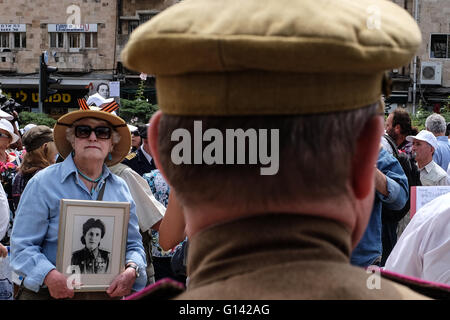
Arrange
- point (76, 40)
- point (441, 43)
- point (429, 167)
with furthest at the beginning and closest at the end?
1. point (76, 40)
2. point (441, 43)
3. point (429, 167)

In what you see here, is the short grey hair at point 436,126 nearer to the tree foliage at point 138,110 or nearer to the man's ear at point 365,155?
the man's ear at point 365,155

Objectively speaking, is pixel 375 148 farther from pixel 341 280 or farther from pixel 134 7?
pixel 134 7

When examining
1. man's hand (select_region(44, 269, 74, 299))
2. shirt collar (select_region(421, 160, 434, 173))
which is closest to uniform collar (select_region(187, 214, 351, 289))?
man's hand (select_region(44, 269, 74, 299))

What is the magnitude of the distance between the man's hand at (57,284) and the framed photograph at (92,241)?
5cm

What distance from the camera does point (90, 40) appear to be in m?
32.3

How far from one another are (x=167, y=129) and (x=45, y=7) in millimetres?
32901

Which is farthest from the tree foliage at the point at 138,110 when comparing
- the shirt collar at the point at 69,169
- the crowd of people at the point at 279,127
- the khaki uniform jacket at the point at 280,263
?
the khaki uniform jacket at the point at 280,263

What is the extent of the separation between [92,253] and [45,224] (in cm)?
33

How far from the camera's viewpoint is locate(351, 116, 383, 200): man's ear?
1.32 m

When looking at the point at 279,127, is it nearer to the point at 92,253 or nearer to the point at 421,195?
the point at 92,253

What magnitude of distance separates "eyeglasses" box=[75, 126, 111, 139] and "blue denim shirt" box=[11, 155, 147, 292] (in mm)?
266

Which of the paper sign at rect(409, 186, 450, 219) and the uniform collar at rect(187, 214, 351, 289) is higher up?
the uniform collar at rect(187, 214, 351, 289)

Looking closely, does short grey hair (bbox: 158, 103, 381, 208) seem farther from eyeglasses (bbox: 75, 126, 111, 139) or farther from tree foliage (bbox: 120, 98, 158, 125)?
tree foliage (bbox: 120, 98, 158, 125)

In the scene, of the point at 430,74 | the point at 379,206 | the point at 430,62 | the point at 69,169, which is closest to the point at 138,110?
the point at 430,74
